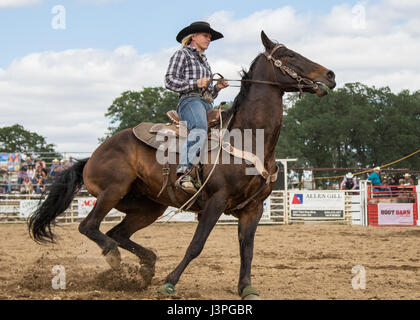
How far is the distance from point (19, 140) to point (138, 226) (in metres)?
58.6

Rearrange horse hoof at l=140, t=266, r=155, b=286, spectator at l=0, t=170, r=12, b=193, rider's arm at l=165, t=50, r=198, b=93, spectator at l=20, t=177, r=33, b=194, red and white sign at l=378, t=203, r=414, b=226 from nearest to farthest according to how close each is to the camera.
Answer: rider's arm at l=165, t=50, r=198, b=93 < horse hoof at l=140, t=266, r=155, b=286 < red and white sign at l=378, t=203, r=414, b=226 < spectator at l=20, t=177, r=33, b=194 < spectator at l=0, t=170, r=12, b=193

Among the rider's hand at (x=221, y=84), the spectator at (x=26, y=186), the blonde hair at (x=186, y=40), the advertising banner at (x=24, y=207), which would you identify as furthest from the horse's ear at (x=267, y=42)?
the spectator at (x=26, y=186)

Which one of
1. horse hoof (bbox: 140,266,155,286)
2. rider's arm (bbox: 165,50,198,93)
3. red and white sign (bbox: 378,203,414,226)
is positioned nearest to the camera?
rider's arm (bbox: 165,50,198,93)

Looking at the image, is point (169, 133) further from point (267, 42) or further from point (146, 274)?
point (146, 274)

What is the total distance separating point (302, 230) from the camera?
15.4 metres

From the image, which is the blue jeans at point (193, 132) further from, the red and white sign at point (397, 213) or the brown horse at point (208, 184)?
the red and white sign at point (397, 213)

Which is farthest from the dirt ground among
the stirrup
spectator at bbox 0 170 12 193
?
spectator at bbox 0 170 12 193

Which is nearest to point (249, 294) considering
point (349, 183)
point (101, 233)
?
point (101, 233)

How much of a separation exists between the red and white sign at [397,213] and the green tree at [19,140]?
49604 mm

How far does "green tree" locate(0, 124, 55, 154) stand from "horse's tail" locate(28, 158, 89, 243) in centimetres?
5573

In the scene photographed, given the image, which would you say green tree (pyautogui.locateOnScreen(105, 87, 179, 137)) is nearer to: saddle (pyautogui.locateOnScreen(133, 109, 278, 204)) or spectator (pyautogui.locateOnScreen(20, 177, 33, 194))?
spectator (pyautogui.locateOnScreen(20, 177, 33, 194))

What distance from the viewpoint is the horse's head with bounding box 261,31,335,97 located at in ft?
18.1
